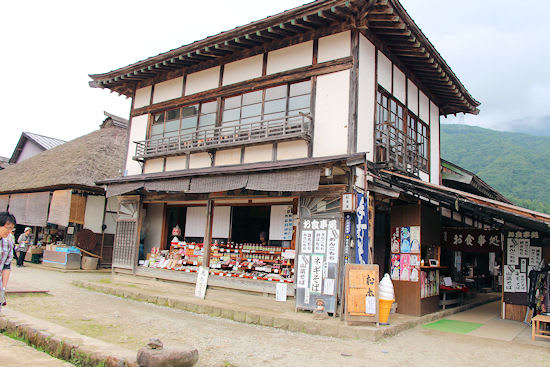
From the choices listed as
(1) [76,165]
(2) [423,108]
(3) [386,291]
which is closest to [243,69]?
(2) [423,108]

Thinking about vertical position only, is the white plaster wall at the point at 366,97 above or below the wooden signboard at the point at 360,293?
above

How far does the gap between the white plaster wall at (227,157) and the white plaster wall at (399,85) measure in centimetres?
482

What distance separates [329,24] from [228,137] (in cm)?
416

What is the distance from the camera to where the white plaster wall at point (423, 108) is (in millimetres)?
12930

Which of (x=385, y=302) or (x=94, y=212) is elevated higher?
(x=94, y=212)

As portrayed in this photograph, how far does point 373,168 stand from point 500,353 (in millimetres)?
4694

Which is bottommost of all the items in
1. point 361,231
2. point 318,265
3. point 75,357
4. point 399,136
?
point 75,357

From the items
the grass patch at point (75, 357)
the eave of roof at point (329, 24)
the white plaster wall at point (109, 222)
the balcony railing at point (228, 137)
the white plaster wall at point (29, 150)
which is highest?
the white plaster wall at point (29, 150)

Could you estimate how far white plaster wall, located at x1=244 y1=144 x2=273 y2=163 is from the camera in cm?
1045

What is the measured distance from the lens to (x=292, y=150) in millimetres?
10031

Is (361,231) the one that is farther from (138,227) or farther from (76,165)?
(76,165)

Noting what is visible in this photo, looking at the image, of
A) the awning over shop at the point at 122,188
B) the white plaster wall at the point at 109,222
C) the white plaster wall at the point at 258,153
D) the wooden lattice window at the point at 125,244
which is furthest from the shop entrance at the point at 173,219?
the white plaster wall at the point at 109,222

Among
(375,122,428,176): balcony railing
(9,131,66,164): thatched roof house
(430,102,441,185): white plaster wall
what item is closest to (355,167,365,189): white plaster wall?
(375,122,428,176): balcony railing

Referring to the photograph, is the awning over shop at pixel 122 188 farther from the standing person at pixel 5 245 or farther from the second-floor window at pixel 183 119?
the standing person at pixel 5 245
